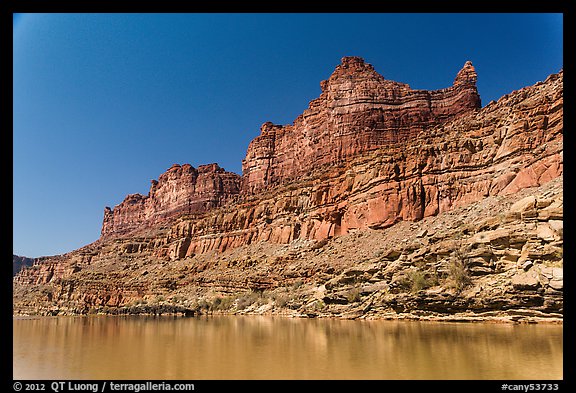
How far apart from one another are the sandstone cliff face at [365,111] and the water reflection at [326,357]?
50.0m

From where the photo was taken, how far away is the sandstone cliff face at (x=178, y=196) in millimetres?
110875

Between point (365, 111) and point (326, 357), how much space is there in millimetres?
62331

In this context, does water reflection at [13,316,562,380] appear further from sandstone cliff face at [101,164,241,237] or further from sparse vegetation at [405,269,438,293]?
sandstone cliff face at [101,164,241,237]

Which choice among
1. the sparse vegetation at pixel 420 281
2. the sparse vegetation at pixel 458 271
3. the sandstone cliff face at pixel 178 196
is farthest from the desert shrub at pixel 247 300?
the sandstone cliff face at pixel 178 196

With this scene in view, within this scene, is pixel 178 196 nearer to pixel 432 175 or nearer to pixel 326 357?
pixel 432 175

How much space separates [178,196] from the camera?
117 metres

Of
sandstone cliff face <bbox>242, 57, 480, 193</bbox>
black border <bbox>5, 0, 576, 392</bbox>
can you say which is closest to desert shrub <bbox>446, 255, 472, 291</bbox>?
black border <bbox>5, 0, 576, 392</bbox>

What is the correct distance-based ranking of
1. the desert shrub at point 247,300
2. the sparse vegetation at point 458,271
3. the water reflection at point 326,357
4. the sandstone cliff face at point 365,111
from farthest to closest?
the sandstone cliff face at point 365,111 < the desert shrub at point 247,300 < the sparse vegetation at point 458,271 < the water reflection at point 326,357

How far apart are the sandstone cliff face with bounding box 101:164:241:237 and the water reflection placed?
288ft

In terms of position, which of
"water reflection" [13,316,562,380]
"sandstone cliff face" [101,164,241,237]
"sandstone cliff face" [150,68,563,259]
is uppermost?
"sandstone cliff face" [101,164,241,237]

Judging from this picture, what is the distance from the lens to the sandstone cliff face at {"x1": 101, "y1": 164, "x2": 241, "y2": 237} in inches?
4365

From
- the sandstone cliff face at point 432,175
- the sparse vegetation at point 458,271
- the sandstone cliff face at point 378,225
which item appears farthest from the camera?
the sandstone cliff face at point 432,175
